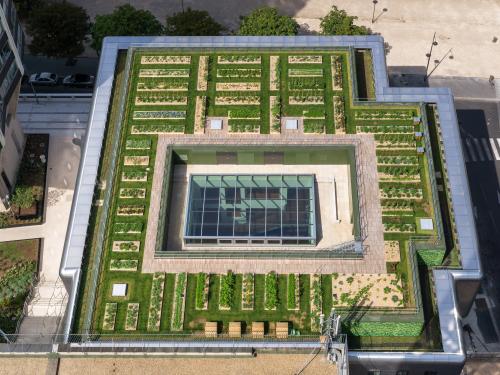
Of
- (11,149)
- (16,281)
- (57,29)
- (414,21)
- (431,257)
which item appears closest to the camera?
(431,257)

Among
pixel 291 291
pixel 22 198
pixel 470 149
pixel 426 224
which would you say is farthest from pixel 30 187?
pixel 470 149

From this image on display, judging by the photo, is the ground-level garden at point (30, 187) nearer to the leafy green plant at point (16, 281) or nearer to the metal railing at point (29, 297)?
the leafy green plant at point (16, 281)

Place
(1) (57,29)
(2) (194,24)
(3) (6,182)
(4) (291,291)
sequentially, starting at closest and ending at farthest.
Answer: (4) (291,291) → (3) (6,182) → (2) (194,24) → (1) (57,29)

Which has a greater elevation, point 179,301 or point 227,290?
point 227,290

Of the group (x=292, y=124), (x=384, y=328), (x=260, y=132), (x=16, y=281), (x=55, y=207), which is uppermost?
(x=292, y=124)

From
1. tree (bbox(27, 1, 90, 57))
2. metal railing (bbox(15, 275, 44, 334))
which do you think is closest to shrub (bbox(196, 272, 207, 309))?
metal railing (bbox(15, 275, 44, 334))

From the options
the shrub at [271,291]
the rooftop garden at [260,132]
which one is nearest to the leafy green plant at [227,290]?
the rooftop garden at [260,132]

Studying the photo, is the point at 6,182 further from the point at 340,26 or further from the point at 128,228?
the point at 340,26
